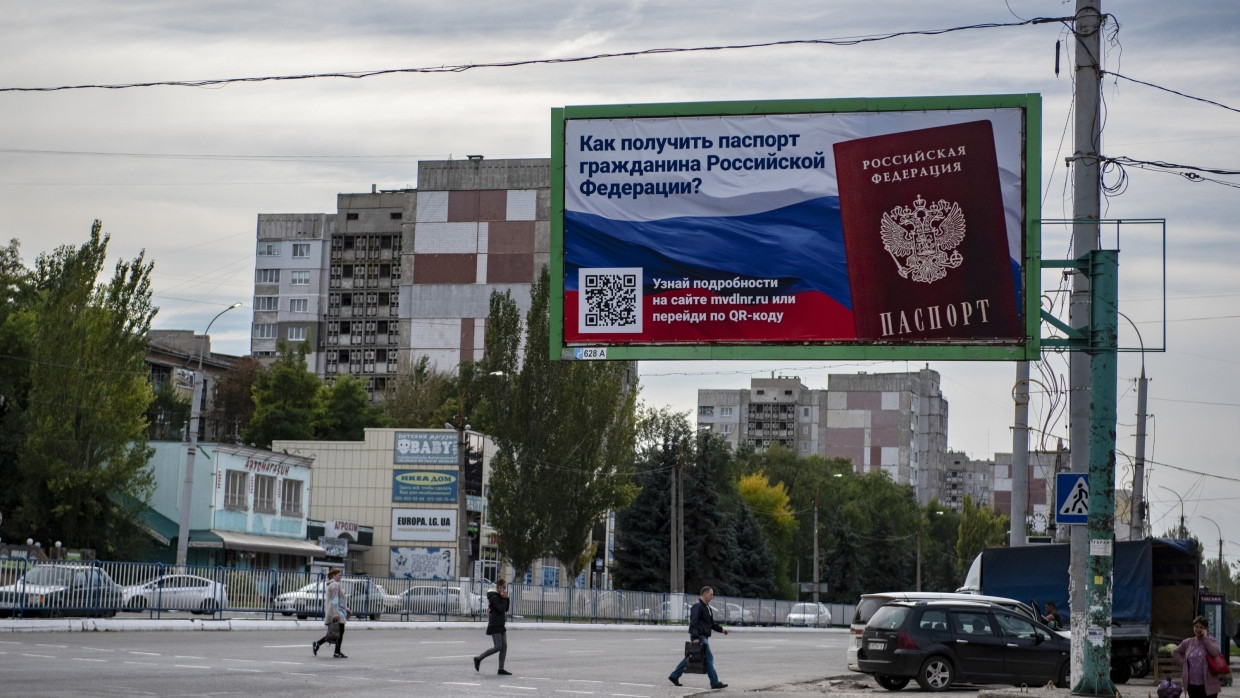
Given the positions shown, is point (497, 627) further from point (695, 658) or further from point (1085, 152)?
point (1085, 152)

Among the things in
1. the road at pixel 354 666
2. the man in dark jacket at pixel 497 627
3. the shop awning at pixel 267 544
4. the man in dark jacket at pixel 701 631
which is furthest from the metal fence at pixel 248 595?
the man in dark jacket at pixel 701 631

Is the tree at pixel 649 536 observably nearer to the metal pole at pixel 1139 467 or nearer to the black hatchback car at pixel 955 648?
the metal pole at pixel 1139 467

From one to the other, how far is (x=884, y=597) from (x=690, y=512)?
191ft

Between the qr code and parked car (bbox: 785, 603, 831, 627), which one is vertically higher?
the qr code

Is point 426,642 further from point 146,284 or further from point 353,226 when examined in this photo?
point 353,226

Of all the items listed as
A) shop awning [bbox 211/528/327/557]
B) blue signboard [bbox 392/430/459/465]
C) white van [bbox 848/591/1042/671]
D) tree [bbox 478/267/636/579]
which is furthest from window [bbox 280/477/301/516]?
white van [bbox 848/591/1042/671]

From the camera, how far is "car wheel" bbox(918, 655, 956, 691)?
2308cm

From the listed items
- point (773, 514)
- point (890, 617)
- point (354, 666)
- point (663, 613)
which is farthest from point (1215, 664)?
point (773, 514)

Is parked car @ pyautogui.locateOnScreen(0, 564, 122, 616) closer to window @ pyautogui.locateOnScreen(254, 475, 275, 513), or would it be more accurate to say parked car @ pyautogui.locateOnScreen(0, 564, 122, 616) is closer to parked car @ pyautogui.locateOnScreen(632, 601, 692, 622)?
window @ pyautogui.locateOnScreen(254, 475, 275, 513)

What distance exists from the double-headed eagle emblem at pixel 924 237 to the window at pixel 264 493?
4924 centimetres

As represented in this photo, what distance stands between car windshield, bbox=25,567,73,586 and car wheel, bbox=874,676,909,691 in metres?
19.7

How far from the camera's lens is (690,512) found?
3322 inches

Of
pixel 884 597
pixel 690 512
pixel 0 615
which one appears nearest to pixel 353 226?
pixel 690 512

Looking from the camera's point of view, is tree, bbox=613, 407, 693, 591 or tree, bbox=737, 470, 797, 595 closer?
tree, bbox=613, 407, 693, 591
